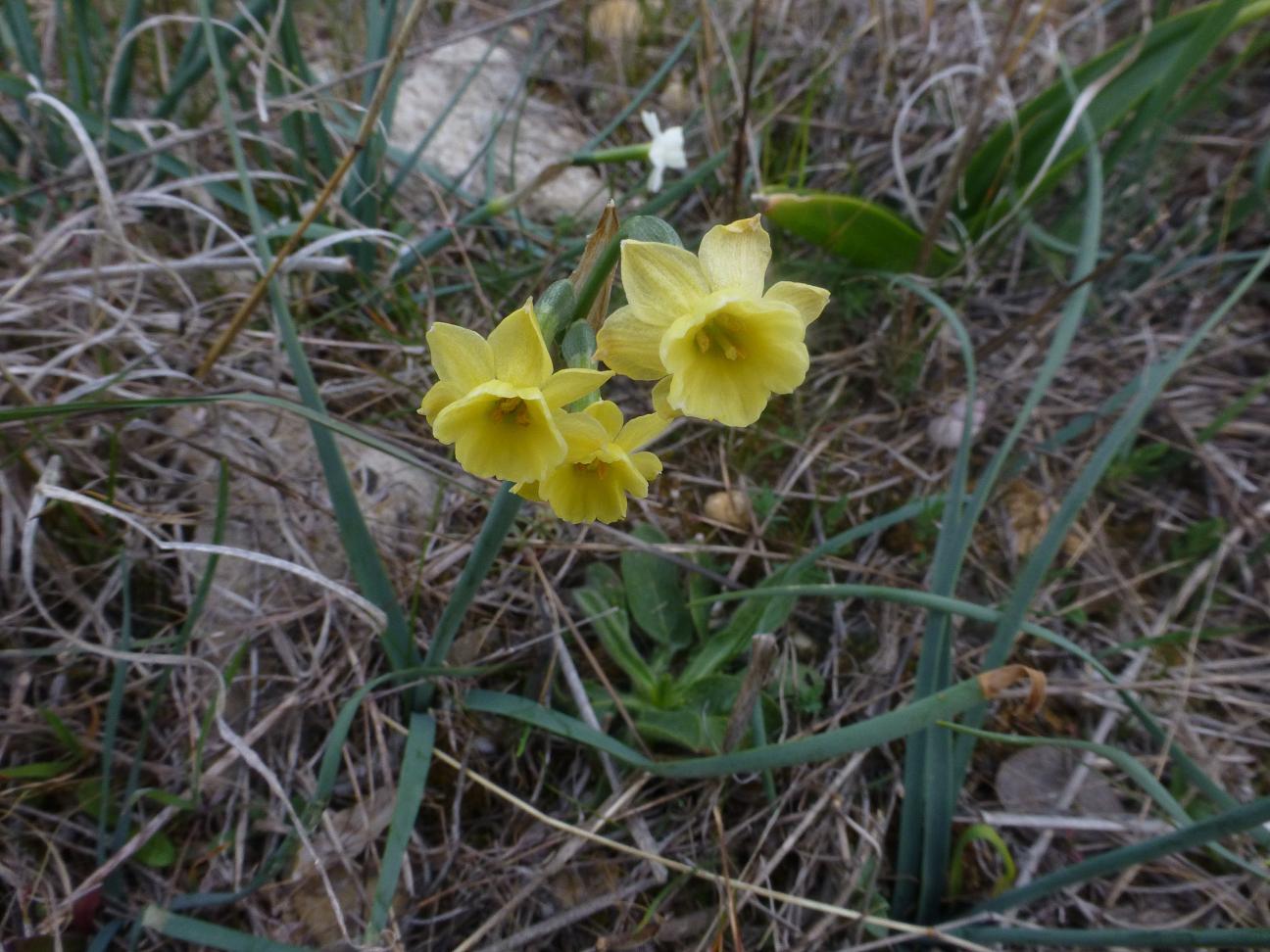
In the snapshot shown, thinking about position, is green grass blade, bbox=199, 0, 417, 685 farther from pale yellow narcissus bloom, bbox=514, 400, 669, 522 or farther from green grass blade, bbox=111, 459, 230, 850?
pale yellow narcissus bloom, bbox=514, 400, 669, 522

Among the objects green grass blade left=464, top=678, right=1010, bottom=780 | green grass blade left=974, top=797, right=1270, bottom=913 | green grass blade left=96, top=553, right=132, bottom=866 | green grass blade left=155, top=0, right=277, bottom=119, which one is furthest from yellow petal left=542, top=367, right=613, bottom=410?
green grass blade left=155, top=0, right=277, bottom=119

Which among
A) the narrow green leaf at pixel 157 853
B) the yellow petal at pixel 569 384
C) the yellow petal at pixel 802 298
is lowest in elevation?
the narrow green leaf at pixel 157 853

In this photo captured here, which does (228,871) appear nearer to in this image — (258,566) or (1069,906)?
(258,566)

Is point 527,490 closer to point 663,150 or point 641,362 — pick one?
point 641,362

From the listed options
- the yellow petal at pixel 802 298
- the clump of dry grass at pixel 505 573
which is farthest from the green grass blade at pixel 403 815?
the yellow petal at pixel 802 298

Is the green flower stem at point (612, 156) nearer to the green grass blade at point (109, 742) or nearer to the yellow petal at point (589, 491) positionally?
the yellow petal at point (589, 491)

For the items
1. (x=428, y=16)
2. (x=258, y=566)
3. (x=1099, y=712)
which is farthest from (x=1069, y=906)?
(x=428, y=16)

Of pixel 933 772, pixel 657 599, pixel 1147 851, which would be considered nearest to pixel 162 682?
pixel 657 599
